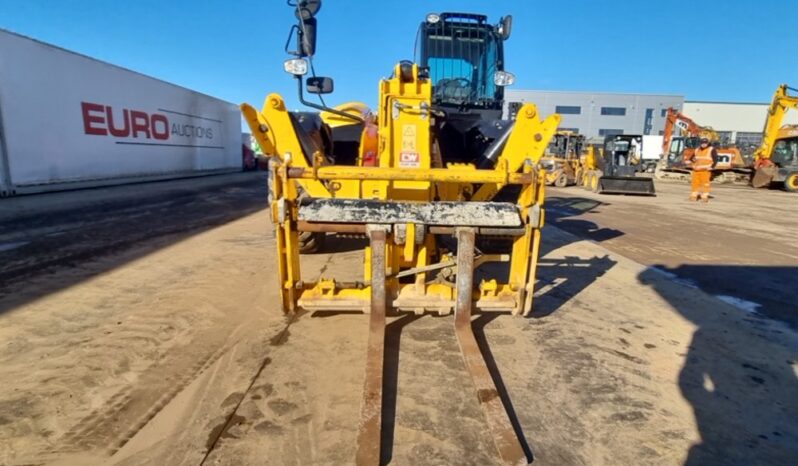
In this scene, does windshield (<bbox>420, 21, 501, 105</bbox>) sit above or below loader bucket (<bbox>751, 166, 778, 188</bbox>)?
above

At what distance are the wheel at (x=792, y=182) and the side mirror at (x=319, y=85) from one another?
2500cm

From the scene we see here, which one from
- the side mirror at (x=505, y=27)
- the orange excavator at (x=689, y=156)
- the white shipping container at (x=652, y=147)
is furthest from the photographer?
the white shipping container at (x=652, y=147)

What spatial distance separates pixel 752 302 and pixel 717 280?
2.58 ft

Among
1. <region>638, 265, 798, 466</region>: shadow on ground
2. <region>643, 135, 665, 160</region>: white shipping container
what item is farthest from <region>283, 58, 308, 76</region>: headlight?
<region>643, 135, 665, 160</region>: white shipping container

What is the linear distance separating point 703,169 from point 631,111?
5423cm

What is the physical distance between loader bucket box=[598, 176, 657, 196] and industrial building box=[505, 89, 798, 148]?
151ft

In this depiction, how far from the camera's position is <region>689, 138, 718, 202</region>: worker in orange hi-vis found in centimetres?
1385

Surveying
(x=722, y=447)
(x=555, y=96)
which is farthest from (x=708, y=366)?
(x=555, y=96)

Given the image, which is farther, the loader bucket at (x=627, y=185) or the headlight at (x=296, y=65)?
the loader bucket at (x=627, y=185)

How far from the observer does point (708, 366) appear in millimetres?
2984

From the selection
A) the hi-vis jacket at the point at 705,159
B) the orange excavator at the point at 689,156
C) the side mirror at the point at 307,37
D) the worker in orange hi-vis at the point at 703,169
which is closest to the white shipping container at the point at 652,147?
the orange excavator at the point at 689,156

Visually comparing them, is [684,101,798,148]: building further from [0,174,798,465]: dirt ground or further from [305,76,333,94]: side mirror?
[305,76,333,94]: side mirror

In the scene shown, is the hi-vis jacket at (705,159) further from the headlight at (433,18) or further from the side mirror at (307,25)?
the side mirror at (307,25)

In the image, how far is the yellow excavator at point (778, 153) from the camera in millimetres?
19562
